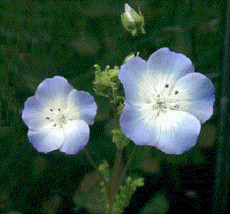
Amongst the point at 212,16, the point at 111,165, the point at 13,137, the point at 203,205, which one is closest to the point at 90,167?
the point at 111,165

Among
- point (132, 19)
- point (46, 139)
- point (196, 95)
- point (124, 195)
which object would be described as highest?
point (132, 19)

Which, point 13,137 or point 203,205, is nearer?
point 13,137

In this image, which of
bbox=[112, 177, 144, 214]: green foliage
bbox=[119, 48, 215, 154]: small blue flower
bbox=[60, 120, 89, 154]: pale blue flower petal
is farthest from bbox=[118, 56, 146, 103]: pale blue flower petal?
bbox=[112, 177, 144, 214]: green foliage

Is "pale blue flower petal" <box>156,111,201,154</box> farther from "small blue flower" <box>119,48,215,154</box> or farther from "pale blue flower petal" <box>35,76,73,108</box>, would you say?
"pale blue flower petal" <box>35,76,73,108</box>

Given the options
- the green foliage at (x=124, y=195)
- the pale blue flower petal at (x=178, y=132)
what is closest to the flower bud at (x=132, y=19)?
the pale blue flower petal at (x=178, y=132)

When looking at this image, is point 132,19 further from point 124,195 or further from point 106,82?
point 124,195

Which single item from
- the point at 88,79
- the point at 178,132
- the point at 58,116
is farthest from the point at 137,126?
the point at 88,79

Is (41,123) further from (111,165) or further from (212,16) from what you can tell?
(212,16)
